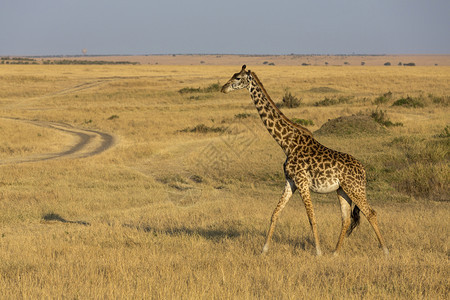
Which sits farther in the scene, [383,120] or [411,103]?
[411,103]

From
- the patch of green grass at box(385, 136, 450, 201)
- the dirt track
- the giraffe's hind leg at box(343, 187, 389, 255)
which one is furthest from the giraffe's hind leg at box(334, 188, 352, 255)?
the dirt track

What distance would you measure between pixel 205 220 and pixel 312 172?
4.17 metres

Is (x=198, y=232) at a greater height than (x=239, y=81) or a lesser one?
lesser

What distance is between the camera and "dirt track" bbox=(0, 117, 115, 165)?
78.4 feet

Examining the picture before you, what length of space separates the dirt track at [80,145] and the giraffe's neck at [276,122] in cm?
1609

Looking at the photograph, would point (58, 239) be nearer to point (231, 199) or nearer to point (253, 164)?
point (231, 199)

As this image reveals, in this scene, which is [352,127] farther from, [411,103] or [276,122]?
[411,103]

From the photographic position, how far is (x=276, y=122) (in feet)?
30.6

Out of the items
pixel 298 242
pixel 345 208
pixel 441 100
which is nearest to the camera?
pixel 345 208

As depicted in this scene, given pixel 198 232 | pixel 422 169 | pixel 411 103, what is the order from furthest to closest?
pixel 411 103 < pixel 422 169 < pixel 198 232

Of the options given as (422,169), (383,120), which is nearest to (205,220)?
(422,169)

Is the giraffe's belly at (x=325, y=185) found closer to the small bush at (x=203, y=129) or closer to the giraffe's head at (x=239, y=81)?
the giraffe's head at (x=239, y=81)

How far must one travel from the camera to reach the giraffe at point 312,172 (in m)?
8.71

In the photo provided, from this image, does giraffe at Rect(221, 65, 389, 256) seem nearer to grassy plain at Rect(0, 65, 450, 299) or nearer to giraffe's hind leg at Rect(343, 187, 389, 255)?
giraffe's hind leg at Rect(343, 187, 389, 255)
